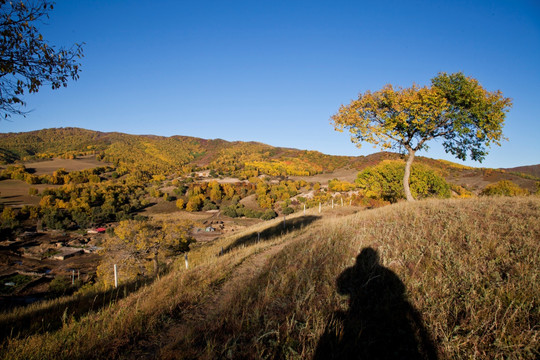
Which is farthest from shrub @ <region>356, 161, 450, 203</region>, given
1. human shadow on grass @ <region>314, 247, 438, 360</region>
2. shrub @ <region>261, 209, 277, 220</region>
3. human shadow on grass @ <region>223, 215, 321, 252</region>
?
shrub @ <region>261, 209, 277, 220</region>

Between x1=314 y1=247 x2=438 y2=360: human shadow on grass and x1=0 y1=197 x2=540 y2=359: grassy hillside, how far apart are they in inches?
0.6

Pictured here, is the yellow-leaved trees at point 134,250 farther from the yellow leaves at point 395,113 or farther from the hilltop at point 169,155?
the hilltop at point 169,155

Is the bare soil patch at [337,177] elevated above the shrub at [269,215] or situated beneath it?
elevated above

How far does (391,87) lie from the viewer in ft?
43.3

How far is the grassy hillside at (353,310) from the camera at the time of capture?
265 centimetres

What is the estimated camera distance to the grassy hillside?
2.65 m

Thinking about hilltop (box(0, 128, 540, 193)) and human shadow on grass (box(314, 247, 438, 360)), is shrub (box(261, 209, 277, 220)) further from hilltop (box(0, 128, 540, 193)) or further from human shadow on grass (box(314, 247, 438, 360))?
human shadow on grass (box(314, 247, 438, 360))

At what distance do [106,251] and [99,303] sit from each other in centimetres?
2124

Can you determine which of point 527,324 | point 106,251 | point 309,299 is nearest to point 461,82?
point 527,324

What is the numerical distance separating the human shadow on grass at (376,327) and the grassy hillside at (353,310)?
0.05ft

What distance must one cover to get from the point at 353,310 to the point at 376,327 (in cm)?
40

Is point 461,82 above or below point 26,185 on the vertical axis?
above

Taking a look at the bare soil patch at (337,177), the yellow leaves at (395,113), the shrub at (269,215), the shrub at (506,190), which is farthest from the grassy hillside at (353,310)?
the bare soil patch at (337,177)

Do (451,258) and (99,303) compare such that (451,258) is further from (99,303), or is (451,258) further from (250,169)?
(250,169)
